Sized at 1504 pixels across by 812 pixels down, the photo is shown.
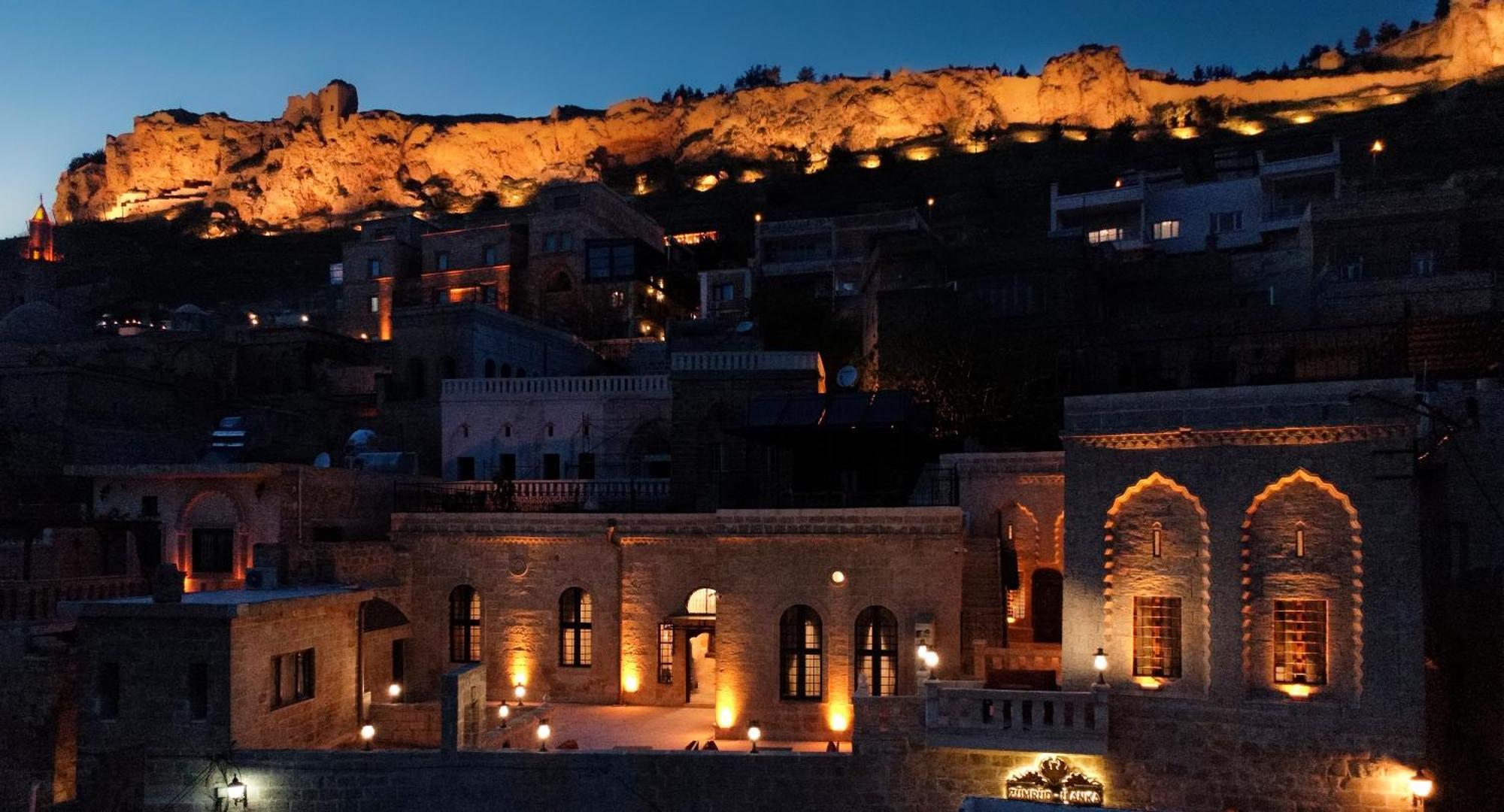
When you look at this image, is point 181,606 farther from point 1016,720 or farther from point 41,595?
point 1016,720

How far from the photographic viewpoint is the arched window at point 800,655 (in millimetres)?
21391

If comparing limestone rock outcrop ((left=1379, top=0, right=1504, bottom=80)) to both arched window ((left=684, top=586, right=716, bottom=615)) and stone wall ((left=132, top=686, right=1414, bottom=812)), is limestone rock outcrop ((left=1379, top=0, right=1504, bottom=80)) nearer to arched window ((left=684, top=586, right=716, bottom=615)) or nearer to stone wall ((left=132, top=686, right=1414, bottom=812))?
arched window ((left=684, top=586, right=716, bottom=615))

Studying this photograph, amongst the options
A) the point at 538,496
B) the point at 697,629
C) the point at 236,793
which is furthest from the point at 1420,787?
the point at 538,496

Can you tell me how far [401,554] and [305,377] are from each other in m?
23.4

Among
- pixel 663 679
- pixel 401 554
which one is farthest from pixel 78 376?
pixel 663 679

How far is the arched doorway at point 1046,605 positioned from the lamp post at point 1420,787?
8.38 meters

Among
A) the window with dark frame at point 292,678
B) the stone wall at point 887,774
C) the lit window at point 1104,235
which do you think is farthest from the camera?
the lit window at point 1104,235

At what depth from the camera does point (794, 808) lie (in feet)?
57.8

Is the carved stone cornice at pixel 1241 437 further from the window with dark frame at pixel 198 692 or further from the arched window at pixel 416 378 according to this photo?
the arched window at pixel 416 378

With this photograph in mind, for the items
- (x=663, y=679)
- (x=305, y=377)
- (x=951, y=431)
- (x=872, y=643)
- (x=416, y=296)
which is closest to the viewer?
(x=872, y=643)

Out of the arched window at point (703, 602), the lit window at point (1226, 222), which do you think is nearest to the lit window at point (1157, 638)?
the arched window at point (703, 602)

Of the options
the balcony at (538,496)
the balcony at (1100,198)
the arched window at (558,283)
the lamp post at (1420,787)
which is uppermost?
the balcony at (1100,198)

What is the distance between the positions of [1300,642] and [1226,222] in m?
40.3

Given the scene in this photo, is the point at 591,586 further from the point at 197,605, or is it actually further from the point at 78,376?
the point at 78,376
